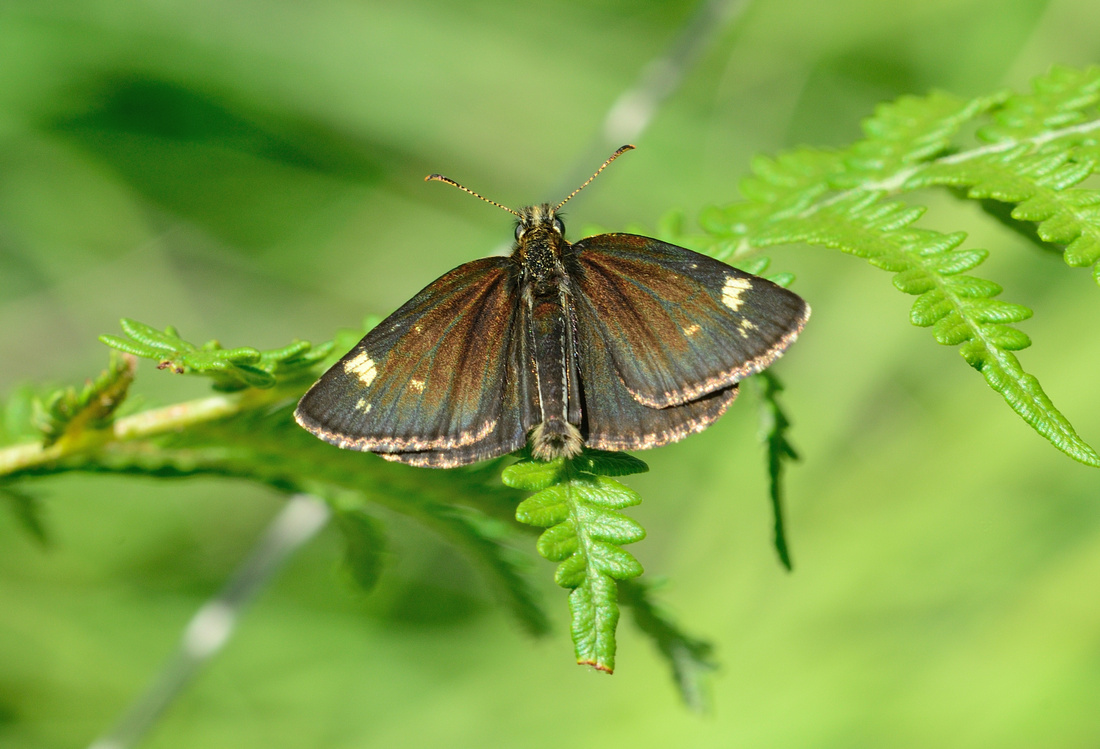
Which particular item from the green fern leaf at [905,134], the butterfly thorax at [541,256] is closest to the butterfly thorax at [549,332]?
the butterfly thorax at [541,256]

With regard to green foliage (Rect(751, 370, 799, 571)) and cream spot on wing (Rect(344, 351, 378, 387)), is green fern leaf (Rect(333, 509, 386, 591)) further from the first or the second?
green foliage (Rect(751, 370, 799, 571))

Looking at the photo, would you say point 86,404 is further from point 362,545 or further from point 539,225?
point 539,225

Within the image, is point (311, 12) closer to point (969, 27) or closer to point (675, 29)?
point (675, 29)

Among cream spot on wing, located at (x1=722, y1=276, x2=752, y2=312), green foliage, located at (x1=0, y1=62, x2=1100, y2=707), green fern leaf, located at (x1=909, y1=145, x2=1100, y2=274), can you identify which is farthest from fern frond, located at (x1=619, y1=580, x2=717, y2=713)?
green fern leaf, located at (x1=909, y1=145, x2=1100, y2=274)

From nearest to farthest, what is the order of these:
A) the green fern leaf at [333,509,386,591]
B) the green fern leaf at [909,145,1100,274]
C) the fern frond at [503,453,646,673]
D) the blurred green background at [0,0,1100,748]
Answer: the fern frond at [503,453,646,673], the green fern leaf at [909,145,1100,274], the green fern leaf at [333,509,386,591], the blurred green background at [0,0,1100,748]

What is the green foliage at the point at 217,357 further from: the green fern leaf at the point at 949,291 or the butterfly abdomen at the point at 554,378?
the green fern leaf at the point at 949,291

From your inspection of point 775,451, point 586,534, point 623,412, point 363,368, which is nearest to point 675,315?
point 623,412

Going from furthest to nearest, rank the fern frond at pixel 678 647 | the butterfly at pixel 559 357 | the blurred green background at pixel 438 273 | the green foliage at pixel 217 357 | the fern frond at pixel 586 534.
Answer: the blurred green background at pixel 438 273 → the fern frond at pixel 678 647 → the butterfly at pixel 559 357 → the green foliage at pixel 217 357 → the fern frond at pixel 586 534
